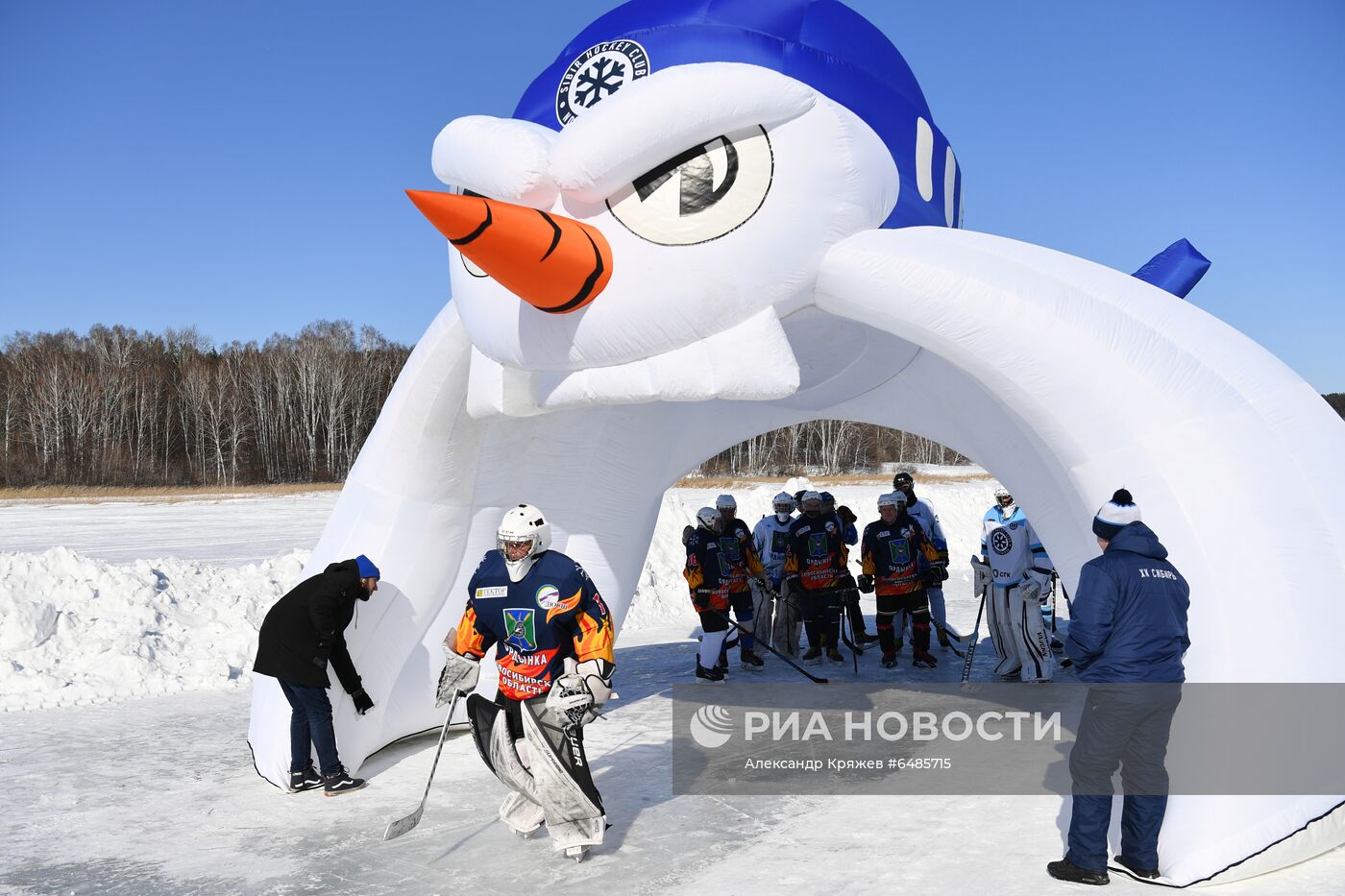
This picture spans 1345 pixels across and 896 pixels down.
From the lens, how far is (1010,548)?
8461 millimetres

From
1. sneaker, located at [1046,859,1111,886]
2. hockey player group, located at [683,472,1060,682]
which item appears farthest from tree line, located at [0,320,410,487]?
sneaker, located at [1046,859,1111,886]

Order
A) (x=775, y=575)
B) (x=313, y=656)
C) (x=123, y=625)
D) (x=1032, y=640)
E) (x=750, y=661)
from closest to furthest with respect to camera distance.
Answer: (x=313, y=656), (x=1032, y=640), (x=123, y=625), (x=750, y=661), (x=775, y=575)

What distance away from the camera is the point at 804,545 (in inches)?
371

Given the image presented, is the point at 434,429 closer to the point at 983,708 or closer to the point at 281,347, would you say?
the point at 983,708

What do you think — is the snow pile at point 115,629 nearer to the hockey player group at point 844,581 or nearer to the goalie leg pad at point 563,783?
the hockey player group at point 844,581

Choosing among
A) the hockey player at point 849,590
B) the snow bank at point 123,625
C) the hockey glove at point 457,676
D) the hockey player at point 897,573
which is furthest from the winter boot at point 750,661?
the hockey glove at point 457,676

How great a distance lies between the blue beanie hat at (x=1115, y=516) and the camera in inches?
159

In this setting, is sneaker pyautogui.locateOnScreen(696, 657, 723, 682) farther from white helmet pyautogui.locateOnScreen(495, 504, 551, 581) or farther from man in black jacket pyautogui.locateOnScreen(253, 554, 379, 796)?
white helmet pyautogui.locateOnScreen(495, 504, 551, 581)

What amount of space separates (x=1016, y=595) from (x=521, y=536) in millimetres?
5184

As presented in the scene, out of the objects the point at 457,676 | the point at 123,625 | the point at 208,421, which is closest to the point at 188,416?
the point at 208,421

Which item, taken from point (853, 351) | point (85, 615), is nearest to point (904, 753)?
point (853, 351)

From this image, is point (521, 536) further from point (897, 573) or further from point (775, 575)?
point (775, 575)

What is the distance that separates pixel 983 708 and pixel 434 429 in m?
4.39

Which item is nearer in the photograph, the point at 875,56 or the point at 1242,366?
the point at 1242,366
